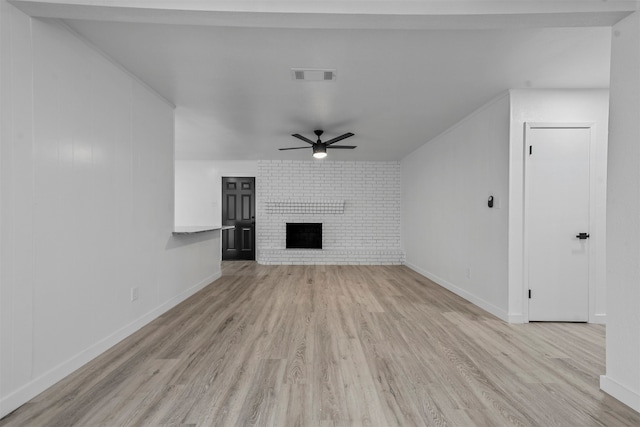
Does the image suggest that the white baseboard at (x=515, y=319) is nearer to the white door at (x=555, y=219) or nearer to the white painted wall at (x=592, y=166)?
the white painted wall at (x=592, y=166)

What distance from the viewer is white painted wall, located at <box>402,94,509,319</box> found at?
11.5 feet

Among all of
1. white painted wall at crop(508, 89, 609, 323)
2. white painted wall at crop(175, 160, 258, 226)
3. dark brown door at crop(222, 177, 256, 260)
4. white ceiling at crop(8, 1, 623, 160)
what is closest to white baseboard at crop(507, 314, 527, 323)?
white painted wall at crop(508, 89, 609, 323)

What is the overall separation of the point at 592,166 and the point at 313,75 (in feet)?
9.76

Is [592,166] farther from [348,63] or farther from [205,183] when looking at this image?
[205,183]

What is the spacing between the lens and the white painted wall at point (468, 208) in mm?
3490

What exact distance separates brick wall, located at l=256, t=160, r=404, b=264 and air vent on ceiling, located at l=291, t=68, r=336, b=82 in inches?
181

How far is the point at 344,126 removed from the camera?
15.4ft

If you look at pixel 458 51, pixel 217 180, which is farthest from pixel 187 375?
pixel 217 180

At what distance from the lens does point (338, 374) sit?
2.18 meters

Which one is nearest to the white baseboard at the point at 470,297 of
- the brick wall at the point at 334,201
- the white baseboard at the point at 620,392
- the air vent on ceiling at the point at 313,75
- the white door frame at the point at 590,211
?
the white door frame at the point at 590,211

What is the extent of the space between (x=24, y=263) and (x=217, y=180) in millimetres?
6025

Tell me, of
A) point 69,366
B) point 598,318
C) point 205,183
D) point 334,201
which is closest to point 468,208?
point 598,318

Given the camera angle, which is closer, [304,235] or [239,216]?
[304,235]

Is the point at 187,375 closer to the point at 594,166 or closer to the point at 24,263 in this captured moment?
the point at 24,263
